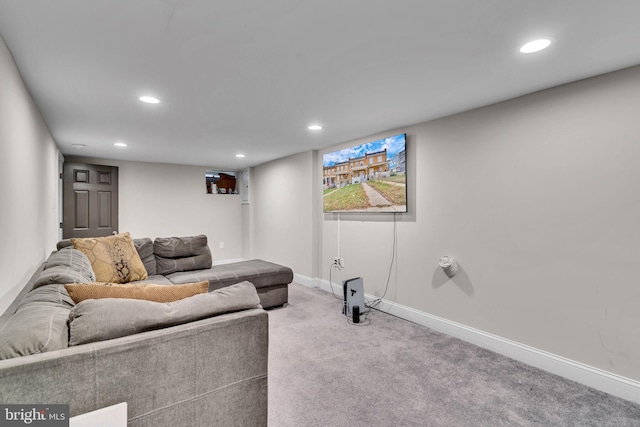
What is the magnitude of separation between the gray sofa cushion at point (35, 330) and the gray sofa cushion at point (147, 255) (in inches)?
96.3

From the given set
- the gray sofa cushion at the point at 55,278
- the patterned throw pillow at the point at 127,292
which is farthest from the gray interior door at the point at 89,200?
the patterned throw pillow at the point at 127,292

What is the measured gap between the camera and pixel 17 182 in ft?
6.41

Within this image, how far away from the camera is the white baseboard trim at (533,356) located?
6.59 feet

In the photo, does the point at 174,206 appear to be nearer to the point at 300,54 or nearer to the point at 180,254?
the point at 180,254

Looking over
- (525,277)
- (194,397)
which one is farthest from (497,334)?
(194,397)

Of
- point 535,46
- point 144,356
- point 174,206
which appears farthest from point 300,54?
point 174,206

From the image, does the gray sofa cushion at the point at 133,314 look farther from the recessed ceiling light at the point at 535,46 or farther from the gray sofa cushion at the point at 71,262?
the recessed ceiling light at the point at 535,46

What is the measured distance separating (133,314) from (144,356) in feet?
0.57

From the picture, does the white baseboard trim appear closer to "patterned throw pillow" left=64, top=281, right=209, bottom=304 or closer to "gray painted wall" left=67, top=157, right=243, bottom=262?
"patterned throw pillow" left=64, top=281, right=209, bottom=304

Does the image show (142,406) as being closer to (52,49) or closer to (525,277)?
(52,49)

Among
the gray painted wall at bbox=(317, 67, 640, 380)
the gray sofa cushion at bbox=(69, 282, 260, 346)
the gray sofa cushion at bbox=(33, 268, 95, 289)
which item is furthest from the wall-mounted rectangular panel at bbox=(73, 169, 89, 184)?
the gray painted wall at bbox=(317, 67, 640, 380)

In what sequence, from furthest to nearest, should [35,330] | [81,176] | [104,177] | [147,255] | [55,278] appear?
1. [104,177]
2. [81,176]
3. [147,255]
4. [55,278]
5. [35,330]

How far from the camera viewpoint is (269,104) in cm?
269

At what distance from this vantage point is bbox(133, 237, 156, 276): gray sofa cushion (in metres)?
3.58
